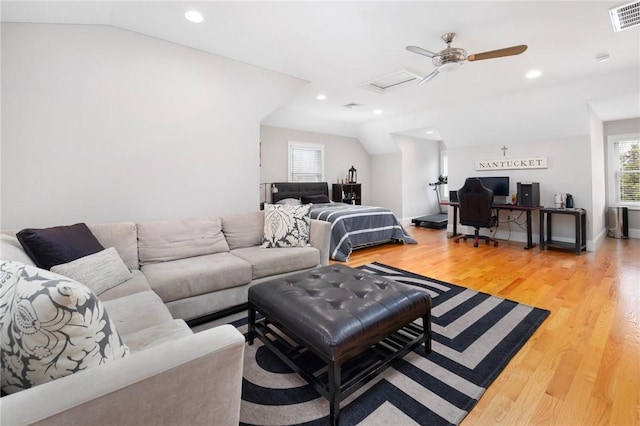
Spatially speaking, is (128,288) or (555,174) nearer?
(128,288)

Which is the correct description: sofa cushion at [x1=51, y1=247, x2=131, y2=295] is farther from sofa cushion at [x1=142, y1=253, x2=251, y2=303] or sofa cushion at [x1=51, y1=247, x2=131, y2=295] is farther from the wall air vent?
the wall air vent

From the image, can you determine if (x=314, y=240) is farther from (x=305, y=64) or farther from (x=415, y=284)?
(x=305, y=64)

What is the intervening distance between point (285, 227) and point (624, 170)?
6.69 metres

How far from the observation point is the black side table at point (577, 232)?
430 cm

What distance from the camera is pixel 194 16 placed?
2.46 m

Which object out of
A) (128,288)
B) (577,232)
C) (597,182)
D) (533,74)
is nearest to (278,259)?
(128,288)

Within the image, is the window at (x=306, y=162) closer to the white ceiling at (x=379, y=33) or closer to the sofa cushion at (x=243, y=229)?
the white ceiling at (x=379, y=33)

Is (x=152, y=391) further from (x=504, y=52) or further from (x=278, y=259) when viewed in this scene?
(x=504, y=52)

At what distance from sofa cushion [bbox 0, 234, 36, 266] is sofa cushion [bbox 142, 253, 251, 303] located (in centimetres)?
69

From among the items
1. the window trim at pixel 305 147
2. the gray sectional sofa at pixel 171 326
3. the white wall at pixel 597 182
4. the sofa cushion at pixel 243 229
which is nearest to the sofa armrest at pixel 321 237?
the gray sectional sofa at pixel 171 326

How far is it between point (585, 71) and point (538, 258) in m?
2.53

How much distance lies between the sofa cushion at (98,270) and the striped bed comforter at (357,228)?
278cm

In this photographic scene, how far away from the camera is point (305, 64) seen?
11.3 ft

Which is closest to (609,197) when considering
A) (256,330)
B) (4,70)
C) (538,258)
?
(538,258)
